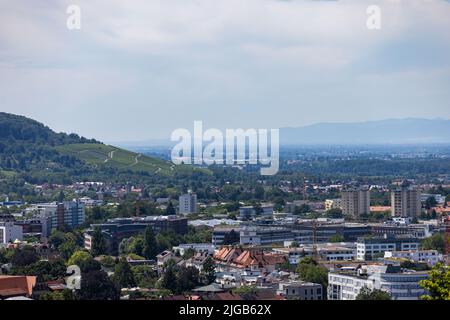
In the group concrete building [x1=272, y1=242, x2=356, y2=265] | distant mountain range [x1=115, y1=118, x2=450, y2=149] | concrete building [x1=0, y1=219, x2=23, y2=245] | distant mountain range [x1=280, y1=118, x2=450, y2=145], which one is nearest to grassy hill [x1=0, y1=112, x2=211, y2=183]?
concrete building [x1=0, y1=219, x2=23, y2=245]

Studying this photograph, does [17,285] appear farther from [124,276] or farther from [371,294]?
[371,294]

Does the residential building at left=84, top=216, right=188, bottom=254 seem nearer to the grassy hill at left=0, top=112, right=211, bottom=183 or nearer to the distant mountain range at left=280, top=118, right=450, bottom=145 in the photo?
the distant mountain range at left=280, top=118, right=450, bottom=145

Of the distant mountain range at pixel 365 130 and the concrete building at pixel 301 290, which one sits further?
the distant mountain range at pixel 365 130

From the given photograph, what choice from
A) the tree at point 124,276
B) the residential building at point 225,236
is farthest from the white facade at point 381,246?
the tree at point 124,276

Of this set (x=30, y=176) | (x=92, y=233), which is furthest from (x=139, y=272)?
(x=30, y=176)

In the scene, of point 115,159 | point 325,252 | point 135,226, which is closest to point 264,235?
point 135,226

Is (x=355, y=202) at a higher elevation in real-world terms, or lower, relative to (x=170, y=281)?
higher

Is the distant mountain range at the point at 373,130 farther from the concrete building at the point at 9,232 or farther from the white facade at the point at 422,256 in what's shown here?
the concrete building at the point at 9,232
